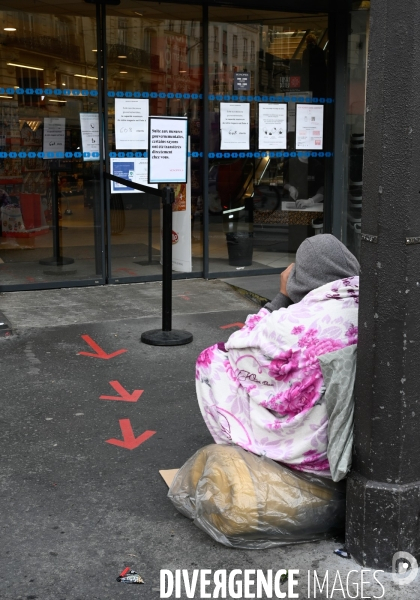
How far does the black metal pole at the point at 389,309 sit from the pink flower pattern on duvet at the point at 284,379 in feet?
0.67

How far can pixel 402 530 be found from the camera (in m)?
3.10

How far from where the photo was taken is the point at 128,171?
830cm

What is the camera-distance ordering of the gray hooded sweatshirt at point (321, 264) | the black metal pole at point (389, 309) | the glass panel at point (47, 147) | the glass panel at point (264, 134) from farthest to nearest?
the glass panel at point (264, 134) → the glass panel at point (47, 147) → the gray hooded sweatshirt at point (321, 264) → the black metal pole at point (389, 309)

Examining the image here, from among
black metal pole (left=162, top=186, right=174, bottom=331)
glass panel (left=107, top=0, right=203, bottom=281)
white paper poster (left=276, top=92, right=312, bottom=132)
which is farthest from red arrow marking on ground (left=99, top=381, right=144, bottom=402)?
white paper poster (left=276, top=92, right=312, bottom=132)

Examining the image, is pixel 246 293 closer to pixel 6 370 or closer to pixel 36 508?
pixel 6 370

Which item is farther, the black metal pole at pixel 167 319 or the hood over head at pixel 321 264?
the black metal pole at pixel 167 319

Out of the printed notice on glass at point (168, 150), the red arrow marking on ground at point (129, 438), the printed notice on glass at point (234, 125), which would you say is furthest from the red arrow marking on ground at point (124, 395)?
the printed notice on glass at point (234, 125)

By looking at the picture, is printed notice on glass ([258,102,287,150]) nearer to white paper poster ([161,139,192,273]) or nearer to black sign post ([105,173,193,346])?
white paper poster ([161,139,192,273])

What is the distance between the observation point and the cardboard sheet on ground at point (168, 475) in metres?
3.94

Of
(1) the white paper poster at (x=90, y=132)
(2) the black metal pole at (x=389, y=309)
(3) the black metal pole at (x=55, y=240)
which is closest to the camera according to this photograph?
(2) the black metal pole at (x=389, y=309)

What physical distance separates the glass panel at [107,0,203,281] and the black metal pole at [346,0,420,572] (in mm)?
5523

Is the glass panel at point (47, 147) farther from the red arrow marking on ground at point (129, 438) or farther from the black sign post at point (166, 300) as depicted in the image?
the red arrow marking on ground at point (129, 438)

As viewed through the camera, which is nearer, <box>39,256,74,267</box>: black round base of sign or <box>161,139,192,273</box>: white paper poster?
<box>39,256,74,267</box>: black round base of sign

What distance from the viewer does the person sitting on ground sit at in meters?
3.28
